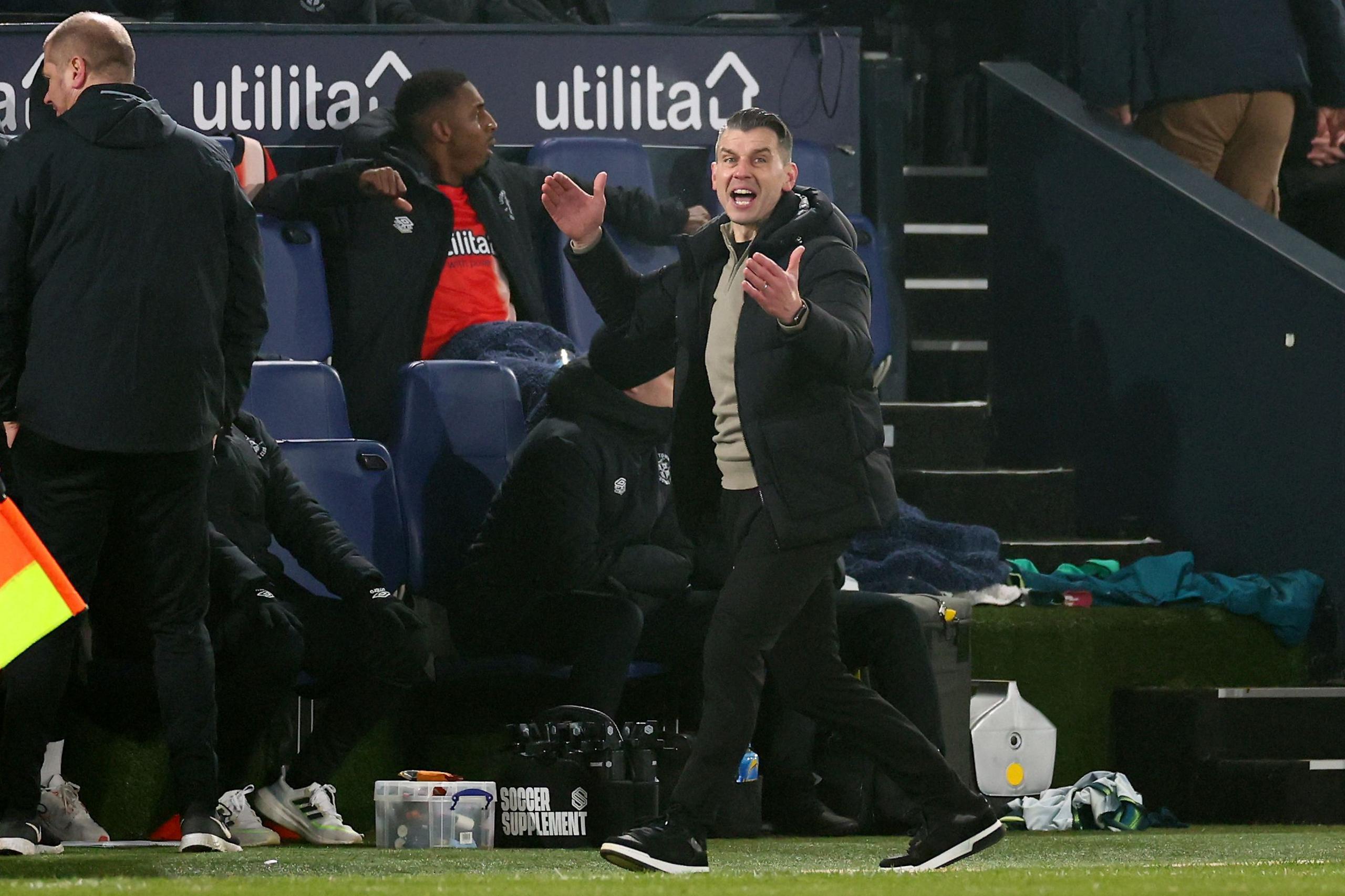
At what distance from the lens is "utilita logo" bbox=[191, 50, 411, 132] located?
25.3 ft

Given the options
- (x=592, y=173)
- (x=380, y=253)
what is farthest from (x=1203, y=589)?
(x=380, y=253)

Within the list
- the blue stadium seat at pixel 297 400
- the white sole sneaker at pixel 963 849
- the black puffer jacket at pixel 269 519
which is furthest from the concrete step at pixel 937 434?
the white sole sneaker at pixel 963 849

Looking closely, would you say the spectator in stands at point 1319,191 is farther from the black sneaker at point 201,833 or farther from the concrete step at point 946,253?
the black sneaker at point 201,833

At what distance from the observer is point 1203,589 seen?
22.7 feet

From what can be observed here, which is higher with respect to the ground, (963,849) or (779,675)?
(779,675)

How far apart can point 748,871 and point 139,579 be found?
4.55 ft

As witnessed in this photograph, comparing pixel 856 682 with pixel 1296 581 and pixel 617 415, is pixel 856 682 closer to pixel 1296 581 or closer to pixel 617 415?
pixel 617 415

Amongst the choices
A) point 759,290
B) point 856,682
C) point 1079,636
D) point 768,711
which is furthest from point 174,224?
point 1079,636

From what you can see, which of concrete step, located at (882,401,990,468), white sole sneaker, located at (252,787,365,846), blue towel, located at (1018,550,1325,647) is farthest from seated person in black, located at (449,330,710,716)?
concrete step, located at (882,401,990,468)

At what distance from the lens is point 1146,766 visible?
6.57 m

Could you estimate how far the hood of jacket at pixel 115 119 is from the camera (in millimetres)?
4555

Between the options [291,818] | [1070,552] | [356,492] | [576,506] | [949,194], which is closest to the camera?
[291,818]

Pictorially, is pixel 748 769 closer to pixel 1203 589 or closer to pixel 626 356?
pixel 626 356

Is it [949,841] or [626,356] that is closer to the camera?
[949,841]
